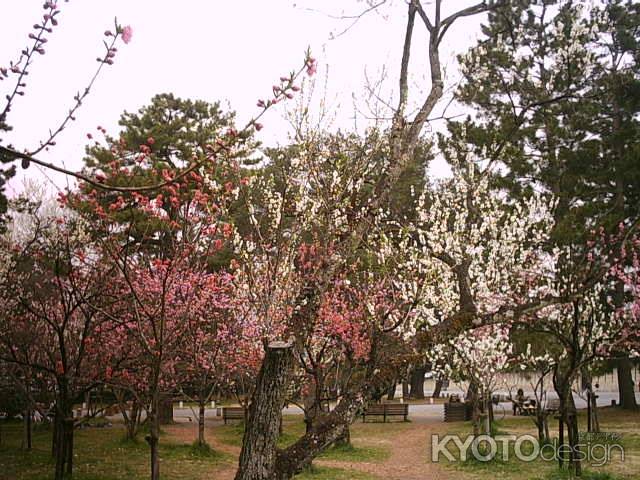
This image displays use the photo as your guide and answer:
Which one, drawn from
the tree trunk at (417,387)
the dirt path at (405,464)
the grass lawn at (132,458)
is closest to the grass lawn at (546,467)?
the dirt path at (405,464)

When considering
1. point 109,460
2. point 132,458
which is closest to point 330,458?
point 132,458

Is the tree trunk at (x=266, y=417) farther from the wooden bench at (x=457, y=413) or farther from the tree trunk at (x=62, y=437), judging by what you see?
the wooden bench at (x=457, y=413)

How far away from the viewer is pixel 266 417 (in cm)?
399

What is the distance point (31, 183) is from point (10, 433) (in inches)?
269

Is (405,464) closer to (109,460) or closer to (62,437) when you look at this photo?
(109,460)

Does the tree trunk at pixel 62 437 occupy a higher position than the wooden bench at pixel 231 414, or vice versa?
the tree trunk at pixel 62 437

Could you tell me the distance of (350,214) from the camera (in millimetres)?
4988

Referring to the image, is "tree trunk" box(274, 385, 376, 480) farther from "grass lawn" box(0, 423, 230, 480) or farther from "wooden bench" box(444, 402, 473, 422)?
"wooden bench" box(444, 402, 473, 422)

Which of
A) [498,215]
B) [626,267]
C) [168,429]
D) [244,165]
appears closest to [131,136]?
[244,165]

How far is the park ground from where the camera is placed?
32.6 ft

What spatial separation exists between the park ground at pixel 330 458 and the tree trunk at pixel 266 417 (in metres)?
6.23

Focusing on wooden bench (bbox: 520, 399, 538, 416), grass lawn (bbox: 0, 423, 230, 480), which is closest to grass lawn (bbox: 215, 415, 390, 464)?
grass lawn (bbox: 0, 423, 230, 480)

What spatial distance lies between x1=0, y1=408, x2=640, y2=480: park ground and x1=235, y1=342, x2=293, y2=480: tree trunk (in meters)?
6.23

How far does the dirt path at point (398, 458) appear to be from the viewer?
408 inches
